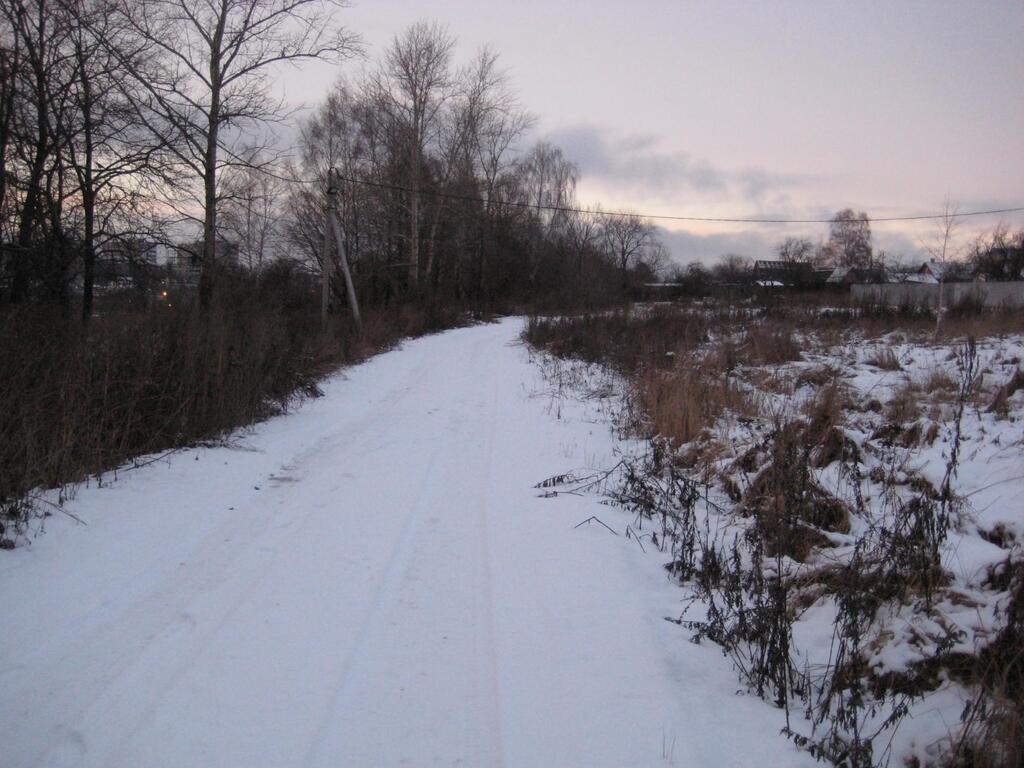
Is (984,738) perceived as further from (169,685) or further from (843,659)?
(169,685)

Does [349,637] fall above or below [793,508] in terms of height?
below

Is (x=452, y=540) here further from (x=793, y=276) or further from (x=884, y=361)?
(x=793, y=276)

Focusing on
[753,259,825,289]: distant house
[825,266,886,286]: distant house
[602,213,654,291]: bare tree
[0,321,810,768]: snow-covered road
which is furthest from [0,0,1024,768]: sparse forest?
[602,213,654,291]: bare tree

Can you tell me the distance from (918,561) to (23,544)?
17.7 ft

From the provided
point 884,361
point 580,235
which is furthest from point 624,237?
point 884,361

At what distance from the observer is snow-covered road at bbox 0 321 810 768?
236 cm

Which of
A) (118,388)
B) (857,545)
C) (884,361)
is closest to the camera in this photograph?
(857,545)

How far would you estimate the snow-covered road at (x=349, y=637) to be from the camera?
7.75 feet

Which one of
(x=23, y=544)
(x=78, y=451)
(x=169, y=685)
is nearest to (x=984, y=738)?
(x=169, y=685)

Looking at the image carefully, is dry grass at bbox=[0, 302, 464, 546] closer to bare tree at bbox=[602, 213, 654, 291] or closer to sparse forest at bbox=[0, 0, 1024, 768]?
sparse forest at bbox=[0, 0, 1024, 768]

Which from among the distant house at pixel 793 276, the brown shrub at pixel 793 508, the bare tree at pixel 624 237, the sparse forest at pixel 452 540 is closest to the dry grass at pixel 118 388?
the sparse forest at pixel 452 540

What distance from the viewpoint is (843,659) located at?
2758 mm

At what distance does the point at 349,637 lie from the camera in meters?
3.03

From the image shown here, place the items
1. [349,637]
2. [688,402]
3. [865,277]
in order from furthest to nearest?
[865,277] → [688,402] → [349,637]
